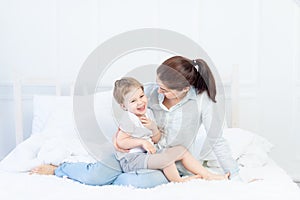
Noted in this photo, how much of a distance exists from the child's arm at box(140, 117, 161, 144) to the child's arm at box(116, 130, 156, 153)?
83 millimetres

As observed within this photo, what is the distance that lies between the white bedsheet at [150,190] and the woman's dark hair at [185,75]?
0.42m

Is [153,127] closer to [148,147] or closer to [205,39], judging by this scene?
[148,147]

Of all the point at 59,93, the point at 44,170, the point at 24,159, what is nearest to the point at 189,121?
the point at 44,170

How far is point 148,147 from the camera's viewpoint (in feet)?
5.75

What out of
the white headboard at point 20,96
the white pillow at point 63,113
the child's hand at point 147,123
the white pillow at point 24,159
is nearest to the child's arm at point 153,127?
the child's hand at point 147,123

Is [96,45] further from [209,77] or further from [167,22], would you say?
[209,77]

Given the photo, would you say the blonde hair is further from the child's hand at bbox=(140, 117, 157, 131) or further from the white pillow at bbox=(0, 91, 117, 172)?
the white pillow at bbox=(0, 91, 117, 172)

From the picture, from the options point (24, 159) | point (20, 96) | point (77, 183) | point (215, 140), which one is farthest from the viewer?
point (20, 96)

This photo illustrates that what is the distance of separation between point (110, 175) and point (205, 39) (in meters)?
1.32

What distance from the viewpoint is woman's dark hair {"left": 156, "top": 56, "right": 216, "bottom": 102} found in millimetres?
1810

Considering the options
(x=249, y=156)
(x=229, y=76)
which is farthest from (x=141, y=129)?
(x=229, y=76)

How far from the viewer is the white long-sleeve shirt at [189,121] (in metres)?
1.84

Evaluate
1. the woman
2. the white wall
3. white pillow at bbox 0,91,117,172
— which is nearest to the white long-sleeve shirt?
the woman

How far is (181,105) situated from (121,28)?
41.6 inches
